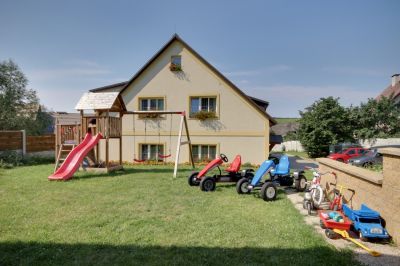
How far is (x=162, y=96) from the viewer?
59.4 ft

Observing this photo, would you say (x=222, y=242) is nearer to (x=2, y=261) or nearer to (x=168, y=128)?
(x=2, y=261)

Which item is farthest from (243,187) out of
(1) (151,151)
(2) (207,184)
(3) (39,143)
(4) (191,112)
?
(3) (39,143)

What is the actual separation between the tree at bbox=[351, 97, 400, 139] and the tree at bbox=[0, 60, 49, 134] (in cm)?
3219

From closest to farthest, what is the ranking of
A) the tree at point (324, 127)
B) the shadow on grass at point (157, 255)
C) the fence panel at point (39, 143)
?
the shadow on grass at point (157, 255) → the fence panel at point (39, 143) → the tree at point (324, 127)

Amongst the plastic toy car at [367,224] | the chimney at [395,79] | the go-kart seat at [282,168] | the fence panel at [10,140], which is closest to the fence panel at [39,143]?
the fence panel at [10,140]

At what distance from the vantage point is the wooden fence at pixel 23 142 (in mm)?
16828

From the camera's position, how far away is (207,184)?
9.14 m

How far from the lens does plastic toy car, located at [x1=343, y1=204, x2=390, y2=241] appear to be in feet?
15.2

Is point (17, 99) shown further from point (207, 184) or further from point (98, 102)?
point (207, 184)

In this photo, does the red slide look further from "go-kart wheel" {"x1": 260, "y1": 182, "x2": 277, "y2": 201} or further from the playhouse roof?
"go-kart wheel" {"x1": 260, "y1": 182, "x2": 277, "y2": 201}

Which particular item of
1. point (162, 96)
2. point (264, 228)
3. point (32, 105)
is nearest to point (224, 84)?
point (162, 96)

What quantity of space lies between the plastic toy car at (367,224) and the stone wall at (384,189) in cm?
15

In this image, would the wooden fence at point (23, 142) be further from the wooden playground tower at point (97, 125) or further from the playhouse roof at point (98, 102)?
the playhouse roof at point (98, 102)

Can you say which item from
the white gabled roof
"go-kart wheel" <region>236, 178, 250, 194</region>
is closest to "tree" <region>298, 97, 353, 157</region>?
A: "go-kart wheel" <region>236, 178, 250, 194</region>
